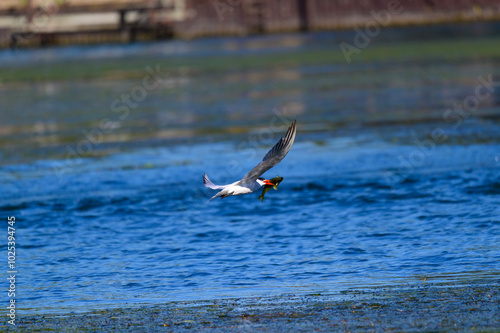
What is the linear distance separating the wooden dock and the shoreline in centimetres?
4304

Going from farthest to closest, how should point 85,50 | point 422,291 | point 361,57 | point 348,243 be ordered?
point 85,50 → point 361,57 → point 348,243 → point 422,291

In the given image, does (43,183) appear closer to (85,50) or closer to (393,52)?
(393,52)

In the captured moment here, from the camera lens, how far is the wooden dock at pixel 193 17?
163 feet

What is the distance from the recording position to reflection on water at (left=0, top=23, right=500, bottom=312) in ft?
27.7

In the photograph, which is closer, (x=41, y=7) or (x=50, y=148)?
(x=50, y=148)

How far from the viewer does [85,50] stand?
44.6 metres

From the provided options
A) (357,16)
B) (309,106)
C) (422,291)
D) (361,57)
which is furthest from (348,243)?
(357,16)

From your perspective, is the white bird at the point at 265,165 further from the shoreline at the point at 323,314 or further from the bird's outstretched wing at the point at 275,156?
the shoreline at the point at 323,314

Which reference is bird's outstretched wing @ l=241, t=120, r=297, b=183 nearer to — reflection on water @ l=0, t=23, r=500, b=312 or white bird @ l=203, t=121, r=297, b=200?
white bird @ l=203, t=121, r=297, b=200

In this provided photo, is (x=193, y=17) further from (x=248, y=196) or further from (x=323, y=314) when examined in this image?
(x=323, y=314)

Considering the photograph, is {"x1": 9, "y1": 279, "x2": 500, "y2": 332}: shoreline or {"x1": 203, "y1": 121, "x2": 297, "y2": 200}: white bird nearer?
{"x1": 9, "y1": 279, "x2": 500, "y2": 332}: shoreline

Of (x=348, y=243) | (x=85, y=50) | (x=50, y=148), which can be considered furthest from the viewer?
(x=85, y=50)

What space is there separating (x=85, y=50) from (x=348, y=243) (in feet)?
121

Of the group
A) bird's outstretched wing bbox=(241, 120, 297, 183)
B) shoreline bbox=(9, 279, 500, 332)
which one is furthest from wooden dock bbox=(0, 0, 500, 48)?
bird's outstretched wing bbox=(241, 120, 297, 183)
